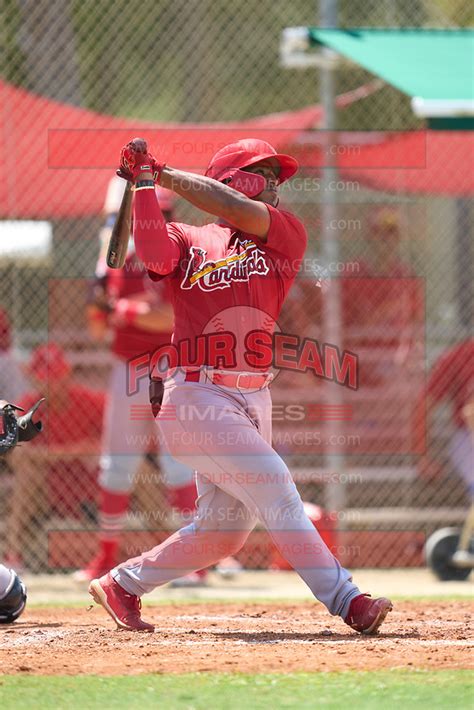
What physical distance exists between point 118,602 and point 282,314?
4.19 m

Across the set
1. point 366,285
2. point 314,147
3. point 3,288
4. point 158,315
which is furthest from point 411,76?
point 3,288

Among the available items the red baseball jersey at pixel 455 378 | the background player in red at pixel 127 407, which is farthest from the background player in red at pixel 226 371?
the red baseball jersey at pixel 455 378

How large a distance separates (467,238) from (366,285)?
5.10 ft

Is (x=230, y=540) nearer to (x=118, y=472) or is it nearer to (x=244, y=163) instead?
(x=244, y=163)

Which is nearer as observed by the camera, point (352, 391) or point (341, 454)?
point (341, 454)

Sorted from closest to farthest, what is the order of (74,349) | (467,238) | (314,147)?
1. (314,147)
2. (74,349)
3. (467,238)

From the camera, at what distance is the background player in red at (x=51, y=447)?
768 centimetres

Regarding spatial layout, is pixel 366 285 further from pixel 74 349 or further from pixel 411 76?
pixel 74 349

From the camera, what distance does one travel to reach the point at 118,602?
4574 millimetres

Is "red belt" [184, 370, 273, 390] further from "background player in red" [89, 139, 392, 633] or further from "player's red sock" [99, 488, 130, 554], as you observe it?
"player's red sock" [99, 488, 130, 554]

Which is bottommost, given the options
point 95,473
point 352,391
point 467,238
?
point 95,473

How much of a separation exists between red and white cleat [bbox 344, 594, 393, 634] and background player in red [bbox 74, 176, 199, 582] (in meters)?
2.70

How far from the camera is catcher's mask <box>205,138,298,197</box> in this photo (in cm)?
448

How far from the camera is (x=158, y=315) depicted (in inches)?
275
